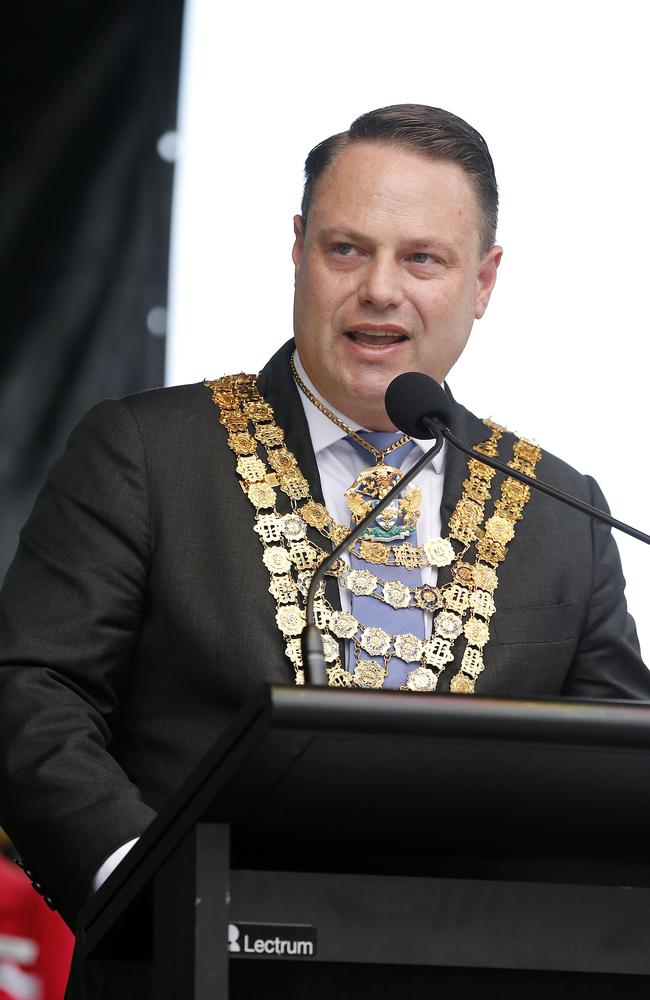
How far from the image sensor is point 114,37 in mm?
2977

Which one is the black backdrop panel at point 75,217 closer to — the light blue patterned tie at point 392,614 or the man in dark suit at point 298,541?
the man in dark suit at point 298,541

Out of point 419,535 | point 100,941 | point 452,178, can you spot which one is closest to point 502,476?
point 419,535

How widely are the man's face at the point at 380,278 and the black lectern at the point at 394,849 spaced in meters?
1.06

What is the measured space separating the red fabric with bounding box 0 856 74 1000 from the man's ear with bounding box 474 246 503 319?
4.09ft

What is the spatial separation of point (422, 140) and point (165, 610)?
82 cm

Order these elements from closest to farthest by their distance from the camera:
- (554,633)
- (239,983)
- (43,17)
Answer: (239,983), (554,633), (43,17)

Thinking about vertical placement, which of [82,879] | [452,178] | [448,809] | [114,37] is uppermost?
[114,37]

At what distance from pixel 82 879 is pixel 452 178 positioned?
122cm

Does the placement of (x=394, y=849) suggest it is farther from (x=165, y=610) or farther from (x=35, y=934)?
(x=35, y=934)

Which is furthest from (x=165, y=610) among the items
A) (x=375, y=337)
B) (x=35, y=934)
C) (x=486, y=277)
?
(x=35, y=934)

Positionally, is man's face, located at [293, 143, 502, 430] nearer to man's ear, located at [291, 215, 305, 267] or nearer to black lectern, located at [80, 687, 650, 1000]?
man's ear, located at [291, 215, 305, 267]

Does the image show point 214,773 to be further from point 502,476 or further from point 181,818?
point 502,476

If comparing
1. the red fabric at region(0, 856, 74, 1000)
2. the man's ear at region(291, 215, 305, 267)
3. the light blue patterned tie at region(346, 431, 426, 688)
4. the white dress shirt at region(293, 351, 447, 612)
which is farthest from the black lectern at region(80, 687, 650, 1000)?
the red fabric at region(0, 856, 74, 1000)

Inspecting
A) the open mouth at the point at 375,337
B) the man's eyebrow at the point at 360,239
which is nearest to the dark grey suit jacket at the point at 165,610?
the open mouth at the point at 375,337
